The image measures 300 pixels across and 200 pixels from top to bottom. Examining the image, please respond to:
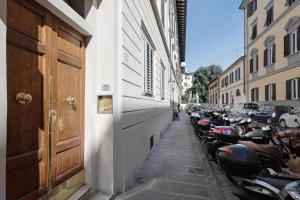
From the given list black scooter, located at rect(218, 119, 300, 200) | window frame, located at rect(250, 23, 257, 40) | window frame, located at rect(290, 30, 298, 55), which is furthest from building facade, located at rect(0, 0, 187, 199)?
window frame, located at rect(250, 23, 257, 40)

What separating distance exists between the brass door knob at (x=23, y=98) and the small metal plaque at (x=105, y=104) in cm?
144

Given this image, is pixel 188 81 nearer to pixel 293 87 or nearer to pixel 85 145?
pixel 293 87

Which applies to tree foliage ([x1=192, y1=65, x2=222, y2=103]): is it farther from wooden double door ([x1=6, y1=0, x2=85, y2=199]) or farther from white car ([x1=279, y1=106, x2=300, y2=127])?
wooden double door ([x1=6, y1=0, x2=85, y2=199])

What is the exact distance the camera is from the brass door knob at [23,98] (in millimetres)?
2396

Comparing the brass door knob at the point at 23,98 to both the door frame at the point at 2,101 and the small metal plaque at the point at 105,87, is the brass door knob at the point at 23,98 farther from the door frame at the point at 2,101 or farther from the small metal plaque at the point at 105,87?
the small metal plaque at the point at 105,87

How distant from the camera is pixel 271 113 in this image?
17688 mm

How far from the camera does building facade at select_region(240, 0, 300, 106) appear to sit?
1848 cm

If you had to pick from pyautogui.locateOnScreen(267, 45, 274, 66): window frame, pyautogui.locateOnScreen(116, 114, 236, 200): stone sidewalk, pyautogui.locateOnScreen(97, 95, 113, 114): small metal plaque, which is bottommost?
pyautogui.locateOnScreen(116, 114, 236, 200): stone sidewalk

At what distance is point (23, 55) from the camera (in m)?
2.48

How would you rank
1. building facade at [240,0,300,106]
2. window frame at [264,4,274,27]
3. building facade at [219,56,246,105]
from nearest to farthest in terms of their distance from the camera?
building facade at [240,0,300,106]
window frame at [264,4,274,27]
building facade at [219,56,246,105]

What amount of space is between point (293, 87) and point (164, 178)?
16.6 metres

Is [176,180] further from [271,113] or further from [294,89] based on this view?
[294,89]

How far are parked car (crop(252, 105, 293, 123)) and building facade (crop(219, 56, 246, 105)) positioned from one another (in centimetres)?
1306

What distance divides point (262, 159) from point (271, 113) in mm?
14579
